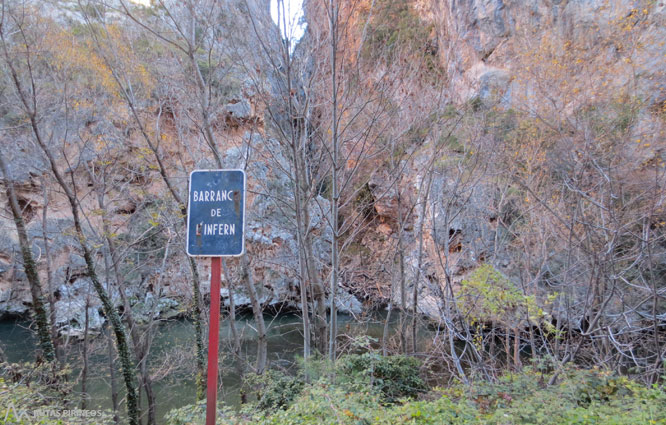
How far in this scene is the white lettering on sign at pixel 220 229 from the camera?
2.11 metres

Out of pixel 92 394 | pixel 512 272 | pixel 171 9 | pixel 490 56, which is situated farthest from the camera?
pixel 490 56

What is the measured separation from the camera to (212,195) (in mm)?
2160

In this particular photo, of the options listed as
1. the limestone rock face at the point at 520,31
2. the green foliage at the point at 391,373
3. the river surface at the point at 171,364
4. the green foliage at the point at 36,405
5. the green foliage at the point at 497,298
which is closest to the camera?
the green foliage at the point at 36,405

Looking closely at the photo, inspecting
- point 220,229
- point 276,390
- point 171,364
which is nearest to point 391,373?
point 276,390

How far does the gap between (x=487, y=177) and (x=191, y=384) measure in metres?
9.94

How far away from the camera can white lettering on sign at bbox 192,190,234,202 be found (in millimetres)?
2145

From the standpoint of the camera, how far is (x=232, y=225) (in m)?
2.12

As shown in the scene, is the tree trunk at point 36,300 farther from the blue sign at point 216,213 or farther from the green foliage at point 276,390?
the blue sign at point 216,213

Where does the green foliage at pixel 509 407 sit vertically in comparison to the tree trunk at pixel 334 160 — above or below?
below

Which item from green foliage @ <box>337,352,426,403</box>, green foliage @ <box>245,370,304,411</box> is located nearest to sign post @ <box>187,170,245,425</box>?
green foliage @ <box>245,370,304,411</box>

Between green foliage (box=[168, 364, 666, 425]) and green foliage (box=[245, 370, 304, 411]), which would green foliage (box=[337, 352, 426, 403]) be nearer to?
green foliage (box=[245, 370, 304, 411])

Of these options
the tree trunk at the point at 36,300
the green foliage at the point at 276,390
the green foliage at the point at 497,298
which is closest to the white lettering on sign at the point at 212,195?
the green foliage at the point at 497,298

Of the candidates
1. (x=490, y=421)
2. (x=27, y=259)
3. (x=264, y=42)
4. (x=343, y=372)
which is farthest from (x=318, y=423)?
(x=27, y=259)

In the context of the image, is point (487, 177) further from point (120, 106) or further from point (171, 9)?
point (120, 106)
